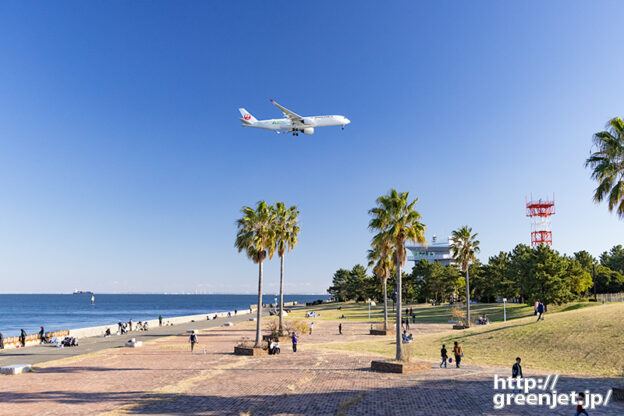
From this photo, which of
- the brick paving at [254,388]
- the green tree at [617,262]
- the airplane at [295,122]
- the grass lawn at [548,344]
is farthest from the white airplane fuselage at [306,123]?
the green tree at [617,262]

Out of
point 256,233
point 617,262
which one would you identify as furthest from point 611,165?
→ point 617,262

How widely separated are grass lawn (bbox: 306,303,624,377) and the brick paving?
3.17 metres

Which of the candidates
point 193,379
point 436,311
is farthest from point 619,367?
point 436,311

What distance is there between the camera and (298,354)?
104 ft

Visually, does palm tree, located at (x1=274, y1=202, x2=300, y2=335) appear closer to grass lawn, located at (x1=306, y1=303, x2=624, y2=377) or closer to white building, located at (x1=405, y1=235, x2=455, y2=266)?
grass lawn, located at (x1=306, y1=303, x2=624, y2=377)

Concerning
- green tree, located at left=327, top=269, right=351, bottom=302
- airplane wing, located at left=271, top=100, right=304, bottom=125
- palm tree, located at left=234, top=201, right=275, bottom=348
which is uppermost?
airplane wing, located at left=271, top=100, right=304, bottom=125

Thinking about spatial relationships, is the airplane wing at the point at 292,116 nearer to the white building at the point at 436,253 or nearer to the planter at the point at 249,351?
the planter at the point at 249,351

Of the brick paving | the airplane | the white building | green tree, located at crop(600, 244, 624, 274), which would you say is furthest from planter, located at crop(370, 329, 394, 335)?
the white building

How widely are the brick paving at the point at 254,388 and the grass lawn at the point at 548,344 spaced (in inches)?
125

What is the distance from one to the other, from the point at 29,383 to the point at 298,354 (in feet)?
53.5

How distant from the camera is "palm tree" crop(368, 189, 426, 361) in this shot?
25.8m

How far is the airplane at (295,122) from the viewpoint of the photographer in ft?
203

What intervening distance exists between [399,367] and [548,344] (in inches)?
470

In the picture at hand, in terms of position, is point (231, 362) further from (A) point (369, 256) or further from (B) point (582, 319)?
(A) point (369, 256)
